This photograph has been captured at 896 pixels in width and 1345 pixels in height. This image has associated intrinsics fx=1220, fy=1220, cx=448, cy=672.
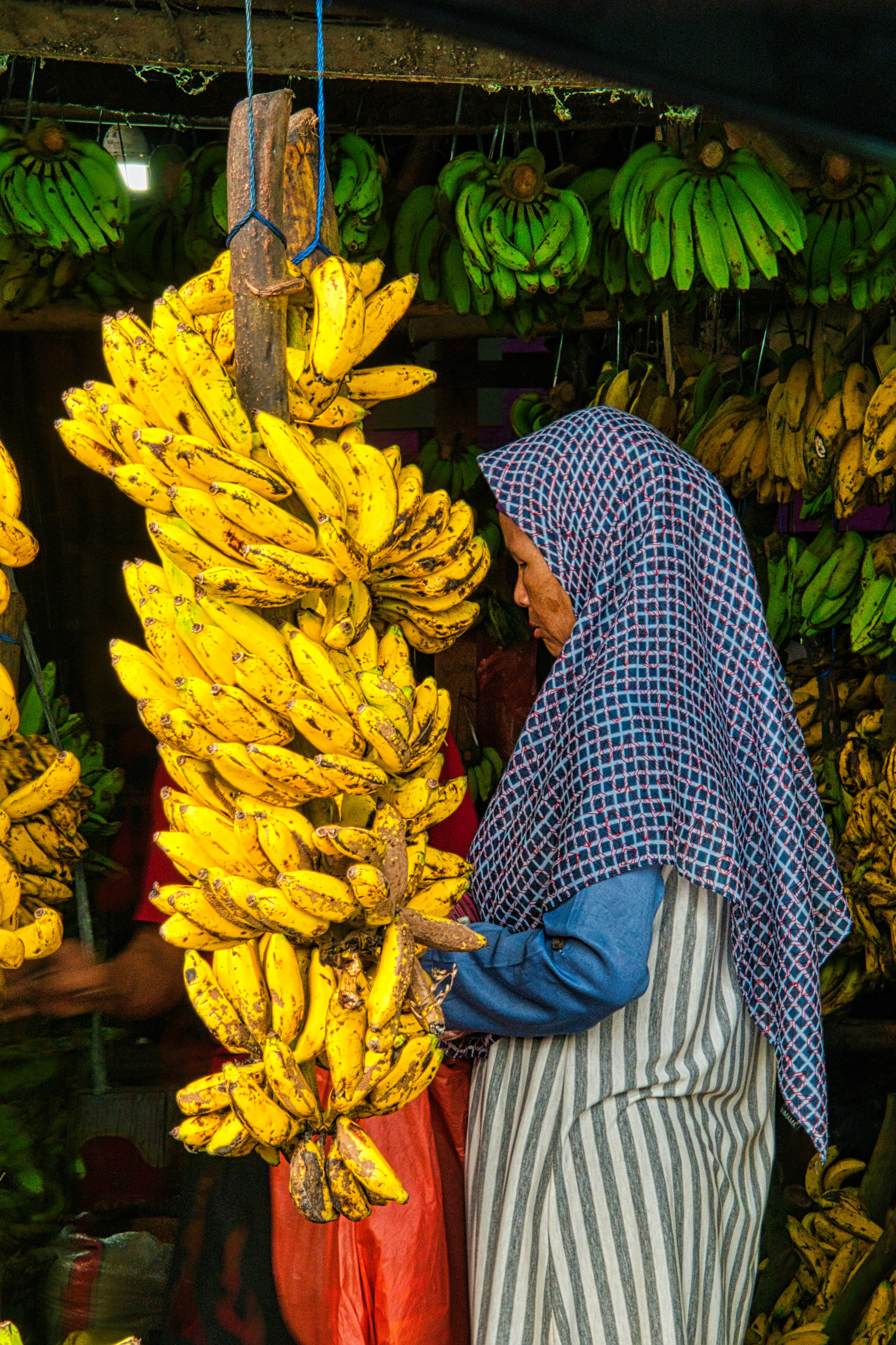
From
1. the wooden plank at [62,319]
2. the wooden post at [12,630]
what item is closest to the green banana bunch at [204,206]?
the wooden plank at [62,319]

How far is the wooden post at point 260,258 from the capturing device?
1184mm

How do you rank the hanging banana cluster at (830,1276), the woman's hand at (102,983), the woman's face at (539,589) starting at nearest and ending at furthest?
the woman's face at (539,589) → the woman's hand at (102,983) → the hanging banana cluster at (830,1276)

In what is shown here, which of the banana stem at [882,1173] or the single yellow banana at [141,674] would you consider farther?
the banana stem at [882,1173]

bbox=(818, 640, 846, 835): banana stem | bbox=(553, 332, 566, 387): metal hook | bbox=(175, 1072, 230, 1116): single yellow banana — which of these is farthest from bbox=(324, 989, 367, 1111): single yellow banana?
bbox=(553, 332, 566, 387): metal hook

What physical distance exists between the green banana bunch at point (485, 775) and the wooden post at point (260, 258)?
2.02 m

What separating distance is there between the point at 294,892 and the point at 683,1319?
2.82ft

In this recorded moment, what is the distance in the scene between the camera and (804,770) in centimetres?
168

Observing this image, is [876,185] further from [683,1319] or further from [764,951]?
[683,1319]

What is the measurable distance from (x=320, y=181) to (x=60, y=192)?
53.9 inches

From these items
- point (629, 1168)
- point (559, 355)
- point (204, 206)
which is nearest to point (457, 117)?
point (204, 206)

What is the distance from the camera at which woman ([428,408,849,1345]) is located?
1502 mm

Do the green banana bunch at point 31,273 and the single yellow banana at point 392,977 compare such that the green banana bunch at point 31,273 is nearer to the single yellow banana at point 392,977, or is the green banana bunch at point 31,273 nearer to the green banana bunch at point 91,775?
the green banana bunch at point 91,775

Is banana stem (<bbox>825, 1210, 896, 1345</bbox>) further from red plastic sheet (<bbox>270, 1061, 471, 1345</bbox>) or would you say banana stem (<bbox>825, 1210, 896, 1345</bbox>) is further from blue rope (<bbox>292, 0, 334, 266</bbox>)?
blue rope (<bbox>292, 0, 334, 266</bbox>)

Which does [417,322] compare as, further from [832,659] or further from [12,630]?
[12,630]
